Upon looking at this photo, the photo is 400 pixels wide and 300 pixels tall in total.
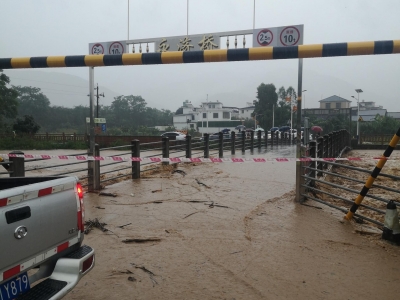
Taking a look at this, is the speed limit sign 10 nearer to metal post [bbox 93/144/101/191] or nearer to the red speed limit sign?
the red speed limit sign

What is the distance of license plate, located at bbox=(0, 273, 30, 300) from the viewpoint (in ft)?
7.52

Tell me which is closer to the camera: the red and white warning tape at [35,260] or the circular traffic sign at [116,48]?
the red and white warning tape at [35,260]

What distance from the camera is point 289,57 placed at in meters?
6.08

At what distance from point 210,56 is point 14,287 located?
4.89 metres

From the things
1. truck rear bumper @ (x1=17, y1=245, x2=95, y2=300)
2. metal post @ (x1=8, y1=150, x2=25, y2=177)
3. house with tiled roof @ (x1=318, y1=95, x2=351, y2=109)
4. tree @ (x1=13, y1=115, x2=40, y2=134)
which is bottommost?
truck rear bumper @ (x1=17, y1=245, x2=95, y2=300)

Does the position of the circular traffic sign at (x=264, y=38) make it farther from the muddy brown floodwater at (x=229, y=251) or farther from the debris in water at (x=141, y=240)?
the debris in water at (x=141, y=240)

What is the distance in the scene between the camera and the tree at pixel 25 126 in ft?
104

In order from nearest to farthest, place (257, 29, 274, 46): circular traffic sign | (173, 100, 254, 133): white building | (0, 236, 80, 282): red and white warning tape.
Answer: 1. (0, 236, 80, 282): red and white warning tape
2. (257, 29, 274, 46): circular traffic sign
3. (173, 100, 254, 133): white building

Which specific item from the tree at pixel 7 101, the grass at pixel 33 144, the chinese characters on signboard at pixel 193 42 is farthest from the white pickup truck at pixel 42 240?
the grass at pixel 33 144

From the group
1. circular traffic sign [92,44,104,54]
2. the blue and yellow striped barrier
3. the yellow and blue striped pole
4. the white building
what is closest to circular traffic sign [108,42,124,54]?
circular traffic sign [92,44,104,54]

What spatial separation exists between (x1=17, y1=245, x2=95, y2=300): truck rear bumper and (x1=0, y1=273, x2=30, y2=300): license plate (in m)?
0.05

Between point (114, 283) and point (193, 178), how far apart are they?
662 centimetres

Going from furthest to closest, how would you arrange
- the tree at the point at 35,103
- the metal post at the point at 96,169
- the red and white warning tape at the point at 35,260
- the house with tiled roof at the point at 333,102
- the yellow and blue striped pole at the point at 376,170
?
the house with tiled roof at the point at 333,102 → the tree at the point at 35,103 → the metal post at the point at 96,169 → the yellow and blue striped pole at the point at 376,170 → the red and white warning tape at the point at 35,260

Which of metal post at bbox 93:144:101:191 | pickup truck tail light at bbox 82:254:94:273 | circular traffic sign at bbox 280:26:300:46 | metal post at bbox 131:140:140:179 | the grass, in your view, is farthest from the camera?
the grass
